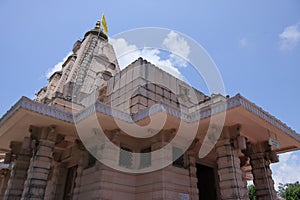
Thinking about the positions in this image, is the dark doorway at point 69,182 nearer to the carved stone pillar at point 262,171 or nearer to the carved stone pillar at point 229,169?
the carved stone pillar at point 229,169

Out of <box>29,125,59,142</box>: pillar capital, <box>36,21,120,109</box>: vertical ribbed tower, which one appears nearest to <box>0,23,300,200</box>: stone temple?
<box>29,125,59,142</box>: pillar capital

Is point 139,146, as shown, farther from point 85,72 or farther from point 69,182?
point 85,72

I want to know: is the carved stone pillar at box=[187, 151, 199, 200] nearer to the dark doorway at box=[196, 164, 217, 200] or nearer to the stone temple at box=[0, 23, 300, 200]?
the stone temple at box=[0, 23, 300, 200]

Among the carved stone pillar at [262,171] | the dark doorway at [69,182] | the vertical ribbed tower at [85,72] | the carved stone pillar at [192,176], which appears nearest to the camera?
the carved stone pillar at [192,176]

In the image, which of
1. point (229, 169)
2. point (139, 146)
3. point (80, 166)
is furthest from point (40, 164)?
point (229, 169)

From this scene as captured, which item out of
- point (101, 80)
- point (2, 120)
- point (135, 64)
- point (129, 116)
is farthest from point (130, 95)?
point (101, 80)

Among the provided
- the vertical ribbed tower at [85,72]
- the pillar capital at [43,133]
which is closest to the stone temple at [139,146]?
the pillar capital at [43,133]

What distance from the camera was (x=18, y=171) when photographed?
10.5 meters

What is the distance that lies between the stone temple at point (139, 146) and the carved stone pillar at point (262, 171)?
4 cm

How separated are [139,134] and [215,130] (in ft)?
9.53

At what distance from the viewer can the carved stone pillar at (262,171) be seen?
1016cm

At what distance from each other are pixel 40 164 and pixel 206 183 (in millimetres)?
7676

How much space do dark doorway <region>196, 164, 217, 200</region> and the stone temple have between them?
0.16 feet

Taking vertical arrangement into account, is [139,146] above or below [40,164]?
above
